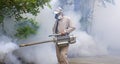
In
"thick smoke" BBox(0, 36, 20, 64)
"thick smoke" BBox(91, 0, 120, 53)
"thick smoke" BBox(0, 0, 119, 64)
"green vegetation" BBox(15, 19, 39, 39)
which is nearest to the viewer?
"thick smoke" BBox(0, 36, 20, 64)

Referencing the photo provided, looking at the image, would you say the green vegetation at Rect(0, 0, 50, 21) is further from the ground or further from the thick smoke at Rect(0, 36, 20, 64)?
the ground

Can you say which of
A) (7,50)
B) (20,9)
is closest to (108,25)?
(20,9)

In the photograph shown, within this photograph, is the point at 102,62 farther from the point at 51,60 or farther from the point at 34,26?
the point at 34,26

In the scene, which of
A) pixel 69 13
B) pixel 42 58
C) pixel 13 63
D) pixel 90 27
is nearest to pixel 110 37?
pixel 90 27

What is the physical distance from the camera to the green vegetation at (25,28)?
995cm

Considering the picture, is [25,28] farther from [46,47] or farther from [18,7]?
[46,47]

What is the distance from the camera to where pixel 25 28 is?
997 cm

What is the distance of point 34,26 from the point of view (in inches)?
433

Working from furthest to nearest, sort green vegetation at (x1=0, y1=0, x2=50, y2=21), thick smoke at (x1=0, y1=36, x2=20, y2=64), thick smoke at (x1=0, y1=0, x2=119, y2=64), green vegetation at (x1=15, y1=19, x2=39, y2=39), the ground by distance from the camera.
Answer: the ground, thick smoke at (x1=0, y1=0, x2=119, y2=64), green vegetation at (x1=15, y1=19, x2=39, y2=39), thick smoke at (x1=0, y1=36, x2=20, y2=64), green vegetation at (x1=0, y1=0, x2=50, y2=21)

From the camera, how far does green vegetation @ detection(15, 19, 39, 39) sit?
9945mm

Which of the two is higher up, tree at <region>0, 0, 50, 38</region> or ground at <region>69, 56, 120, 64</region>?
tree at <region>0, 0, 50, 38</region>

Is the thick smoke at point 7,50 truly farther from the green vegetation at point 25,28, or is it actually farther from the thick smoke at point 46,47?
the green vegetation at point 25,28

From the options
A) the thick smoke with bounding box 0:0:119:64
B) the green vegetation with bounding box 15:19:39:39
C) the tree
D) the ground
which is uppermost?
the tree

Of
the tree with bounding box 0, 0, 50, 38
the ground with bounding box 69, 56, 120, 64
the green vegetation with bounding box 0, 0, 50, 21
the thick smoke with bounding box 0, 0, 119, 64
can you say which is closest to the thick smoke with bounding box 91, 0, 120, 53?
the thick smoke with bounding box 0, 0, 119, 64
